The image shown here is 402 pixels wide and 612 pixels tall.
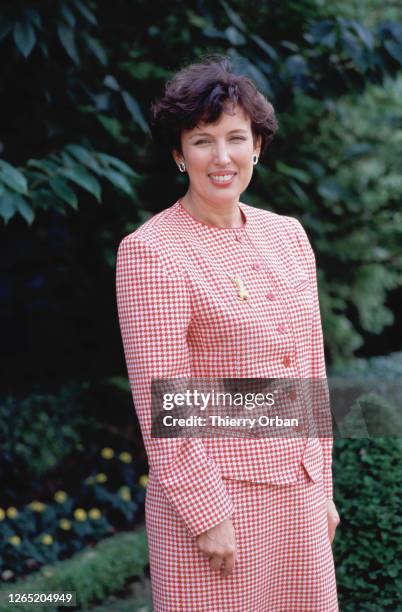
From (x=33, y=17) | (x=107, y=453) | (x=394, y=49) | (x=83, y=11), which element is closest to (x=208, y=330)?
(x=33, y=17)

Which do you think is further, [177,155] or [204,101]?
[177,155]

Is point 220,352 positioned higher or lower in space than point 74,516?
higher

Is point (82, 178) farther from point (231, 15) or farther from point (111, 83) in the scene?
point (231, 15)

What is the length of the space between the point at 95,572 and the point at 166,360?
2.34 meters

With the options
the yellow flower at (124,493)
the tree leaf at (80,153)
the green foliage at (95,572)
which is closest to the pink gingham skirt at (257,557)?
the tree leaf at (80,153)

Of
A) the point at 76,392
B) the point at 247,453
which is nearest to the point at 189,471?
the point at 247,453

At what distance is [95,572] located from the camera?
155 inches

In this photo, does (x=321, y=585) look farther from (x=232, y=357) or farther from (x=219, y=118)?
(x=219, y=118)

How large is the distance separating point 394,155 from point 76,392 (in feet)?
9.02

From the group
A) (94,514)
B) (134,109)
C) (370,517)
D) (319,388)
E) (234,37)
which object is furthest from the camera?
(94,514)

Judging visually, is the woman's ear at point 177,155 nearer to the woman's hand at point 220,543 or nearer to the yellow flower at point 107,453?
the woman's hand at point 220,543

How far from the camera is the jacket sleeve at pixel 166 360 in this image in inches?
75.4

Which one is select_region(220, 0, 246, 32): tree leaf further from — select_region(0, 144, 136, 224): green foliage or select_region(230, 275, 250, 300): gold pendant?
select_region(230, 275, 250, 300): gold pendant

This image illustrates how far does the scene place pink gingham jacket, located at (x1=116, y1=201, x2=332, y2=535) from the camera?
1.93 m
